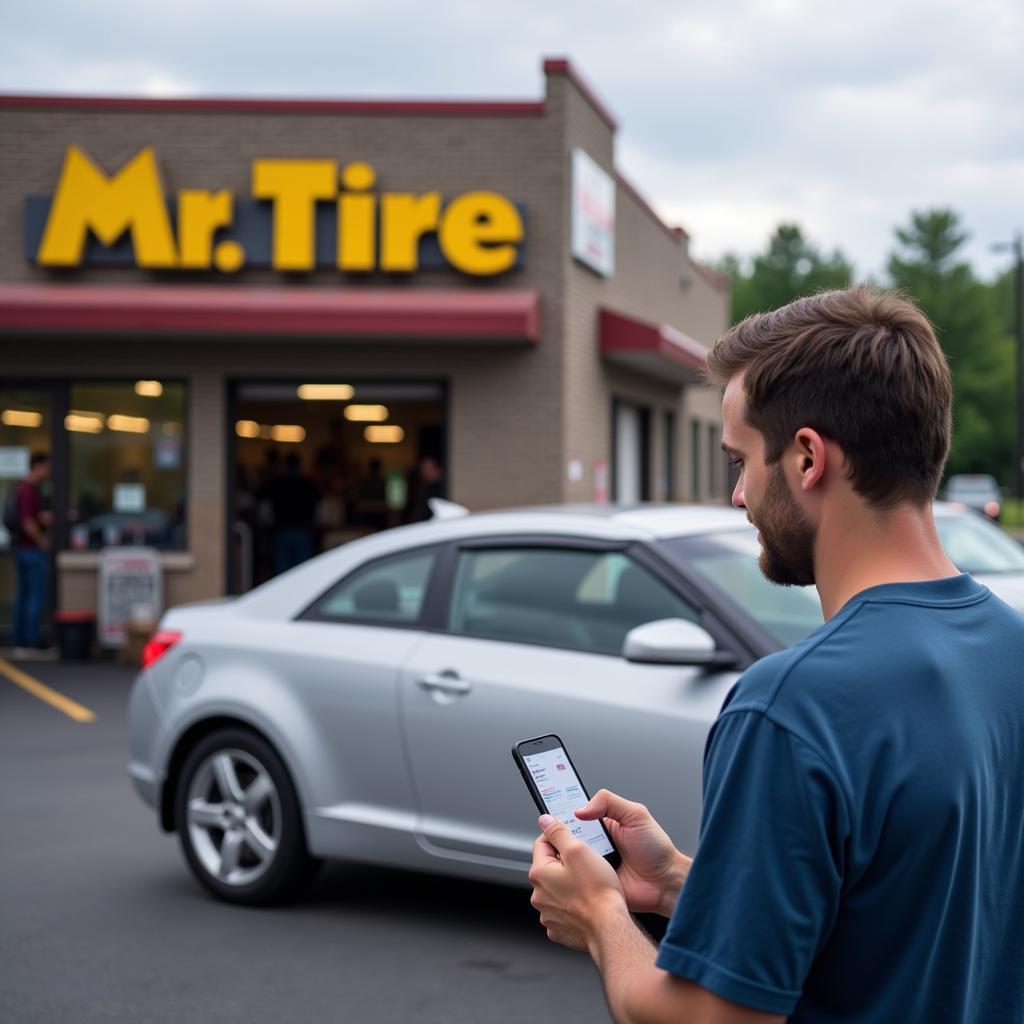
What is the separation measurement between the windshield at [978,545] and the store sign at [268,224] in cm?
777

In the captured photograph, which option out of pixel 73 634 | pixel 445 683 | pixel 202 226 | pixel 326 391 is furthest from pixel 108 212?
pixel 445 683

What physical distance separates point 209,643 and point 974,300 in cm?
8123

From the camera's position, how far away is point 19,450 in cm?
1650

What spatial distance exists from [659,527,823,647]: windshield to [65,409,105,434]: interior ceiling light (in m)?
11.9

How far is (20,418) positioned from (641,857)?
15594mm

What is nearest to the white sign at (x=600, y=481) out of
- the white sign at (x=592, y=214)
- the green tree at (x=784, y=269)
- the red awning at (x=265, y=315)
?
the white sign at (x=592, y=214)

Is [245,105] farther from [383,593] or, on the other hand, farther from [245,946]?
[245,946]

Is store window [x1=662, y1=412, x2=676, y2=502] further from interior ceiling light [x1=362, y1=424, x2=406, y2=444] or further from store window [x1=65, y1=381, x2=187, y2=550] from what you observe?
store window [x1=65, y1=381, x2=187, y2=550]

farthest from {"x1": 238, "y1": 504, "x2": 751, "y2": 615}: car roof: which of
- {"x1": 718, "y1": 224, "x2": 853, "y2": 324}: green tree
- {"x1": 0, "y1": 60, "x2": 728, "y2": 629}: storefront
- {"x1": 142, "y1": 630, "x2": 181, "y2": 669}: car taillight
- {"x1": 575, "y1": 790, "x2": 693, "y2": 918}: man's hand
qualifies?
{"x1": 718, "y1": 224, "x2": 853, "y2": 324}: green tree

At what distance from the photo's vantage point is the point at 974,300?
82000 millimetres

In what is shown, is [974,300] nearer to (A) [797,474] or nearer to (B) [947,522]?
(B) [947,522]

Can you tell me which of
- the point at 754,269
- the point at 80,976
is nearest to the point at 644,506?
the point at 80,976

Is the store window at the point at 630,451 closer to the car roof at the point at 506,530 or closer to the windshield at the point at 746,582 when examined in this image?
the car roof at the point at 506,530

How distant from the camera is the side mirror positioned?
4.93m
